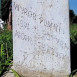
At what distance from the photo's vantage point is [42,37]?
301 centimetres

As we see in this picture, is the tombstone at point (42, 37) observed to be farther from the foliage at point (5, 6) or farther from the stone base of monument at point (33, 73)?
the foliage at point (5, 6)

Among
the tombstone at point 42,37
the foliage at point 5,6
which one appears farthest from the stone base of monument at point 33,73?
the foliage at point 5,6

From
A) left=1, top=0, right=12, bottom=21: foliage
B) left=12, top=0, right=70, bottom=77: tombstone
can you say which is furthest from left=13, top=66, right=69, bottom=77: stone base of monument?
left=1, top=0, right=12, bottom=21: foliage

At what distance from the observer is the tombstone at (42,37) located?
295cm

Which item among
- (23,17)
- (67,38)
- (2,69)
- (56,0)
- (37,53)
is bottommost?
(2,69)

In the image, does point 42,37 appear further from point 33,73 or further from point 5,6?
point 5,6

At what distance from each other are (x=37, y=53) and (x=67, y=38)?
43 centimetres

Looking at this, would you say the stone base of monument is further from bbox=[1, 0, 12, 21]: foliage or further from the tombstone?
bbox=[1, 0, 12, 21]: foliage

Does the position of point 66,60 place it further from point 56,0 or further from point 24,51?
point 56,0

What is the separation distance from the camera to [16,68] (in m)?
3.17

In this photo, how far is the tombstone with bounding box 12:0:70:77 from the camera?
9.67ft

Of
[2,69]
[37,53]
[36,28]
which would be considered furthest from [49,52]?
[2,69]

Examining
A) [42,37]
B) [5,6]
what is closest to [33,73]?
[42,37]

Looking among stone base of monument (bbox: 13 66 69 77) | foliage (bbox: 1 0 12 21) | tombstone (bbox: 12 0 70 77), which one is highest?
foliage (bbox: 1 0 12 21)
